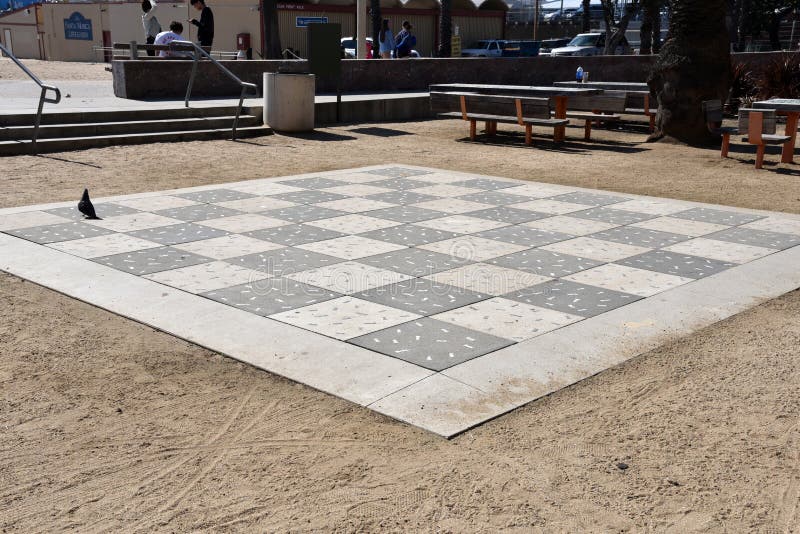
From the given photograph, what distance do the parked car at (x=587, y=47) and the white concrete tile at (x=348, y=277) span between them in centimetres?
3702

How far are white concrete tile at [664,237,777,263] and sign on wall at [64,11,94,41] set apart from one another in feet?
153

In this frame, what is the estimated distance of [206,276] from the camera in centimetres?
615

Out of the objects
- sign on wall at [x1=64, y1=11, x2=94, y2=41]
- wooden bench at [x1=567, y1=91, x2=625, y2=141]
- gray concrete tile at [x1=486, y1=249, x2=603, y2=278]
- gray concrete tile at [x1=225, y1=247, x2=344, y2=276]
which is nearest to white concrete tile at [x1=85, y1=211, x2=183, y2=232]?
gray concrete tile at [x1=225, y1=247, x2=344, y2=276]

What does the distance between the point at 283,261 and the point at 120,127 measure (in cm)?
786

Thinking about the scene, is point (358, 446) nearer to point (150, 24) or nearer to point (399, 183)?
point (399, 183)

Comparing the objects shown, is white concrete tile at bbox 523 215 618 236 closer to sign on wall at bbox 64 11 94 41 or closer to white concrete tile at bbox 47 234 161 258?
white concrete tile at bbox 47 234 161 258

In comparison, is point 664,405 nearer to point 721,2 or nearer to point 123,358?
point 123,358

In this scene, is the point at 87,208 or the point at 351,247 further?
the point at 87,208

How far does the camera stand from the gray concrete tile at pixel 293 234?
23.8 feet

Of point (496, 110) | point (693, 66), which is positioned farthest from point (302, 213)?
point (693, 66)

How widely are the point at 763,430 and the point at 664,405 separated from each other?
0.45 meters

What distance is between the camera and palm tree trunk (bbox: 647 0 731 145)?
13.6m

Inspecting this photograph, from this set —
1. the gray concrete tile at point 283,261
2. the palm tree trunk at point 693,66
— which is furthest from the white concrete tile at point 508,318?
the palm tree trunk at point 693,66

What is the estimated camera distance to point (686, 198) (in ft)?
31.6
